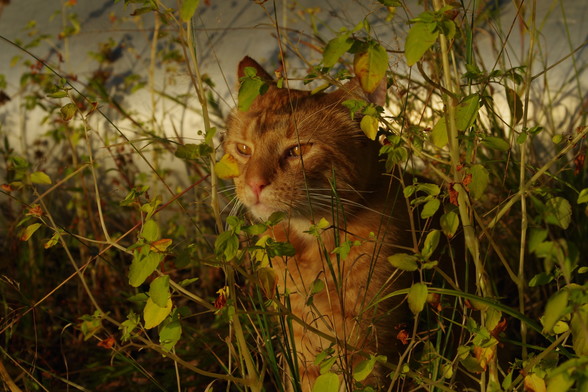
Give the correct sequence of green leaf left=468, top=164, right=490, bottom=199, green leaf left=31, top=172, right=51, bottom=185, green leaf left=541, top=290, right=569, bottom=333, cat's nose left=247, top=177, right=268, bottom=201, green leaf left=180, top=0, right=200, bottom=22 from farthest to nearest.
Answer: cat's nose left=247, top=177, right=268, bottom=201 → green leaf left=31, top=172, right=51, bottom=185 → green leaf left=468, top=164, right=490, bottom=199 → green leaf left=180, top=0, right=200, bottom=22 → green leaf left=541, top=290, right=569, bottom=333

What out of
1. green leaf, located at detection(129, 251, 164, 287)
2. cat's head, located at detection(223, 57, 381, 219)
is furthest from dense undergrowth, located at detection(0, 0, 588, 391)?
cat's head, located at detection(223, 57, 381, 219)

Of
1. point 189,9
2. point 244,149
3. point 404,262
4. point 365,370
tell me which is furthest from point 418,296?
point 244,149

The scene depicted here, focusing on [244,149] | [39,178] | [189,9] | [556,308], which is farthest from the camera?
[244,149]

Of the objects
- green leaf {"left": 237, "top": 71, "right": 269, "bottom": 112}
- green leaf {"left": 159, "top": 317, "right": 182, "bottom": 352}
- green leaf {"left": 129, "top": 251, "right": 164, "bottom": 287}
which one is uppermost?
green leaf {"left": 237, "top": 71, "right": 269, "bottom": 112}

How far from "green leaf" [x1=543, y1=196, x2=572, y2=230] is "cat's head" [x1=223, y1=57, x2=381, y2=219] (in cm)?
59

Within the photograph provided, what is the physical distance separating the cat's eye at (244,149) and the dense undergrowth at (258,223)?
0.14 m

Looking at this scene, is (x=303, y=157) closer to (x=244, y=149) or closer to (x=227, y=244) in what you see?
(x=244, y=149)

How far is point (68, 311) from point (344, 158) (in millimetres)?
1352

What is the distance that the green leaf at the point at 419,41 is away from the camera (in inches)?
33.3

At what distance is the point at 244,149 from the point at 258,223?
52cm

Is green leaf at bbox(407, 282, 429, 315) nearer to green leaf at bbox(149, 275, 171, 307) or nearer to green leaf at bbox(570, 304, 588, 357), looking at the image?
green leaf at bbox(570, 304, 588, 357)

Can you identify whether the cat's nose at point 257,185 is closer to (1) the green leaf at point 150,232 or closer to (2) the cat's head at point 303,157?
(2) the cat's head at point 303,157

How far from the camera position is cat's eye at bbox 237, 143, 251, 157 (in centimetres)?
181

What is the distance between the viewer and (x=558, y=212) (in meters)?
1.03
